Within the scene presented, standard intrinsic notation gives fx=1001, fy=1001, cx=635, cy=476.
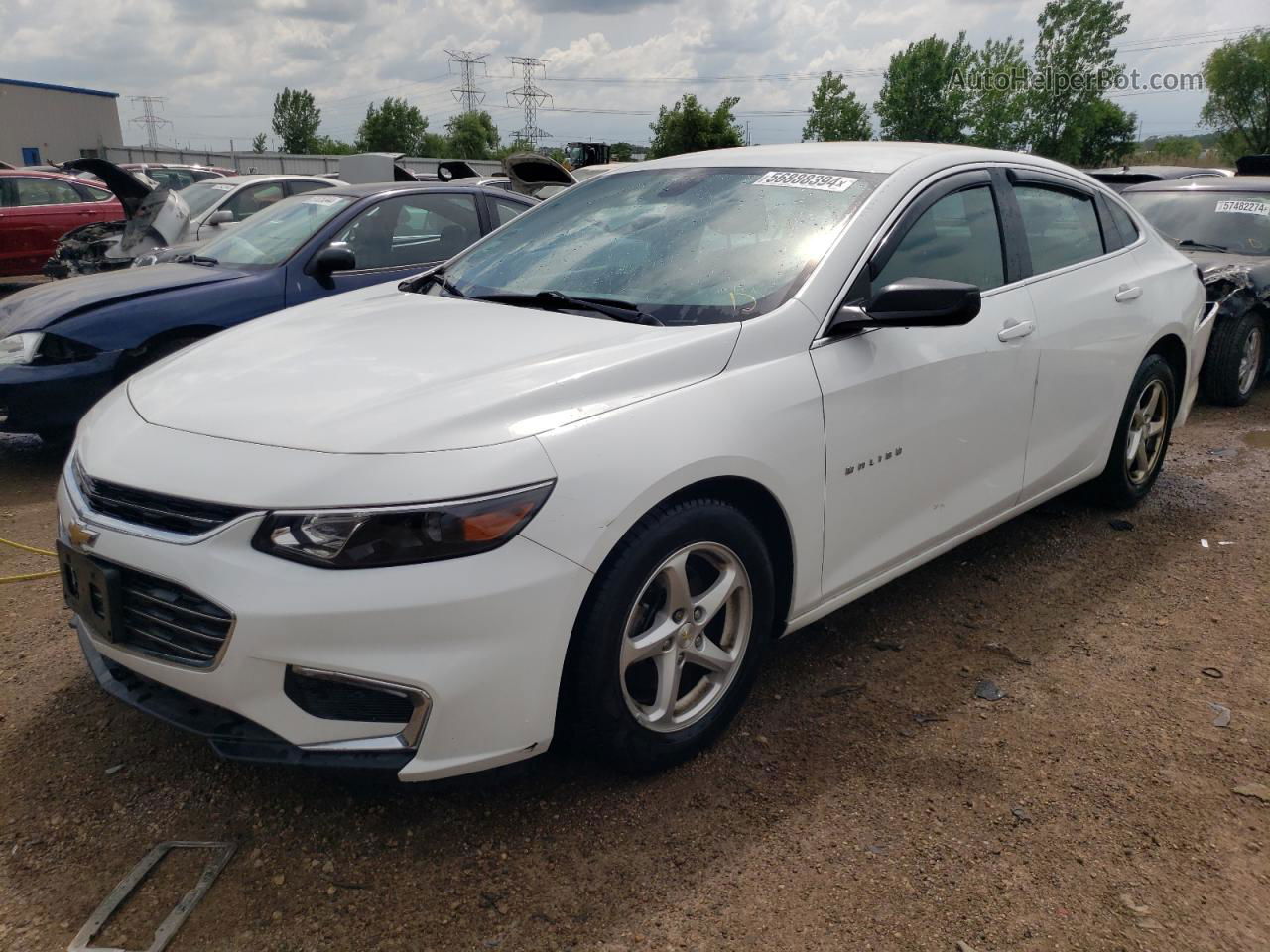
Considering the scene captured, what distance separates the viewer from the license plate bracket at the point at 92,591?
7.65ft

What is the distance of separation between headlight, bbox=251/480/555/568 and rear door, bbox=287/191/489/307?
406 centimetres

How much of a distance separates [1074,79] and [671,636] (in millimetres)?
51985

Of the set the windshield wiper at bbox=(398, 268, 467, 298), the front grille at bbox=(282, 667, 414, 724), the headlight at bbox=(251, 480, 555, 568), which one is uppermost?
the windshield wiper at bbox=(398, 268, 467, 298)

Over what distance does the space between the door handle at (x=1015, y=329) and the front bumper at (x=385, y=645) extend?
1.96 meters

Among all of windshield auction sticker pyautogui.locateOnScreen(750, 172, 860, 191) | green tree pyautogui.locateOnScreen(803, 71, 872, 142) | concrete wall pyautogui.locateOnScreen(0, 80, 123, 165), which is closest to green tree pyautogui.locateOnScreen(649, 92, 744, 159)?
green tree pyautogui.locateOnScreen(803, 71, 872, 142)

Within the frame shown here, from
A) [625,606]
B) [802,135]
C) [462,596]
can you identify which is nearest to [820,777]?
[625,606]

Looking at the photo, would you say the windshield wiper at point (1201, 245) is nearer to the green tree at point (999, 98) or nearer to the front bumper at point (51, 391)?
the front bumper at point (51, 391)

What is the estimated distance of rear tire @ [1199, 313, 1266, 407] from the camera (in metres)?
6.98

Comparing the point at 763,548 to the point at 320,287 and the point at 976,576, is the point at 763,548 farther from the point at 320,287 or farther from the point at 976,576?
the point at 320,287

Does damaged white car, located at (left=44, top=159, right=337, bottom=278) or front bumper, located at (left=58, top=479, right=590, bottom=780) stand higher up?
damaged white car, located at (left=44, top=159, right=337, bottom=278)

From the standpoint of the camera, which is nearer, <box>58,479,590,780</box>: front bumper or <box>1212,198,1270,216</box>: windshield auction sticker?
<box>58,479,590,780</box>: front bumper

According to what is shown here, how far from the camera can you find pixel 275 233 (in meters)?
6.37

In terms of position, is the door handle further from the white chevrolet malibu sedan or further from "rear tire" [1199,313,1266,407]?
"rear tire" [1199,313,1266,407]

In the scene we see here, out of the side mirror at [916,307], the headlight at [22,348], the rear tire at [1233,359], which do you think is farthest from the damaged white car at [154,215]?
the rear tire at [1233,359]
